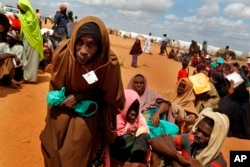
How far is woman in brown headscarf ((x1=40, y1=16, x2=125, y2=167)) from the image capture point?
222 cm

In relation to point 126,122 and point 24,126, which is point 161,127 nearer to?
point 126,122

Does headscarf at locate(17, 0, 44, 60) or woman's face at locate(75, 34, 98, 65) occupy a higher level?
woman's face at locate(75, 34, 98, 65)

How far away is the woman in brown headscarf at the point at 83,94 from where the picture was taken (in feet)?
7.29

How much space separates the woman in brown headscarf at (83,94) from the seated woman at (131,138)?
1.11 feet

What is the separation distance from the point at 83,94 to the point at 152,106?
231 cm

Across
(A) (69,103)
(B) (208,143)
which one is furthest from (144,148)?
(A) (69,103)

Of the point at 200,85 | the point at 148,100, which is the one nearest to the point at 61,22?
the point at 200,85

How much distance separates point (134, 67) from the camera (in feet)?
49.3

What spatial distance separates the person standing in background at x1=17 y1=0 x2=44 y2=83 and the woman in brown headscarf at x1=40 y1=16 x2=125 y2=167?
4912 millimetres

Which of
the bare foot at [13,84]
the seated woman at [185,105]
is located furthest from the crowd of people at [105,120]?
the bare foot at [13,84]

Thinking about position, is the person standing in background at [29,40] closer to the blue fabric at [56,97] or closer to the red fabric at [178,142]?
the red fabric at [178,142]

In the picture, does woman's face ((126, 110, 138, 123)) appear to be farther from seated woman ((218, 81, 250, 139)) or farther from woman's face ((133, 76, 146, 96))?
seated woman ((218, 81, 250, 139))

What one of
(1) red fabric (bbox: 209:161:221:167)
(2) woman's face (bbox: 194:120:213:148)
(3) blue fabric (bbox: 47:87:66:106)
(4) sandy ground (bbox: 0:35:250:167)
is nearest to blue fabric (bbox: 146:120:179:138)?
(2) woman's face (bbox: 194:120:213:148)

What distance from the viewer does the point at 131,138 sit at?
3.04 m
